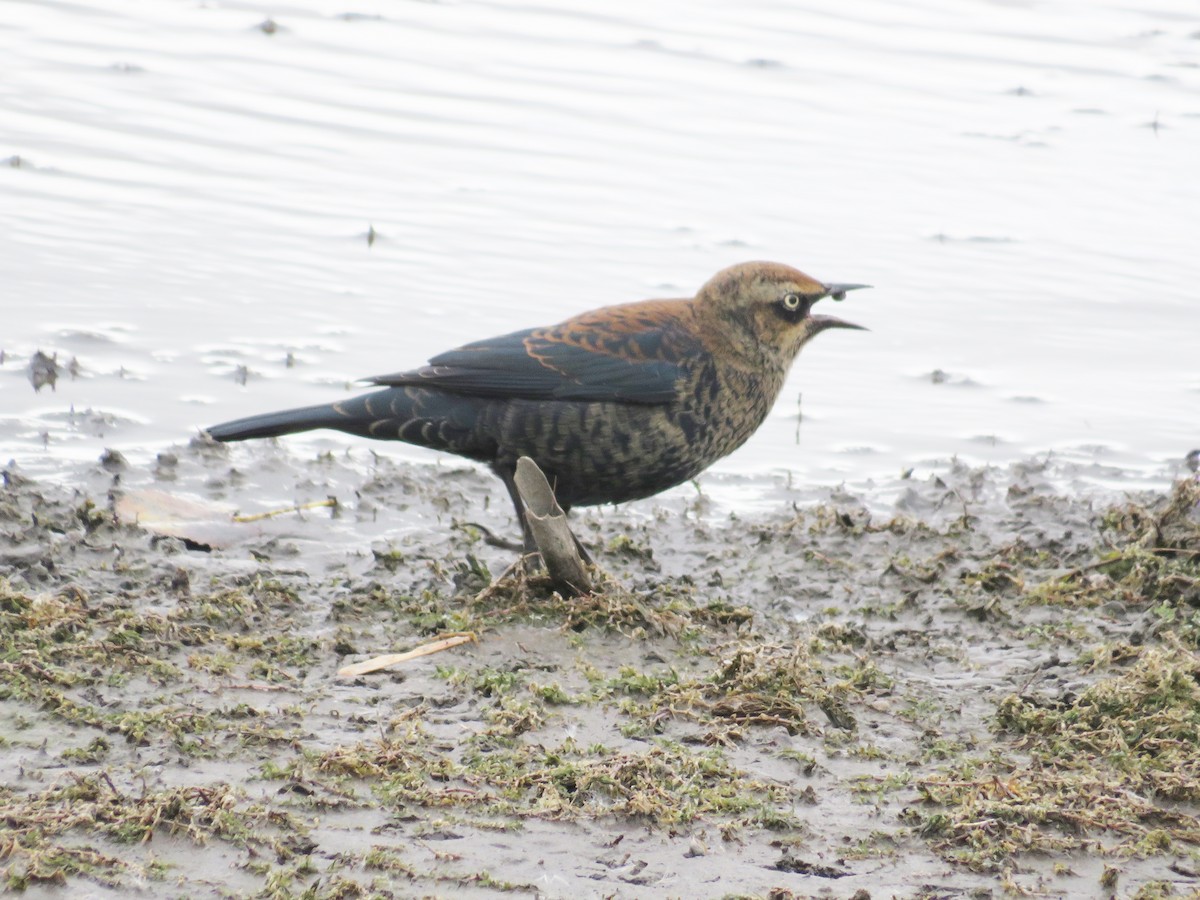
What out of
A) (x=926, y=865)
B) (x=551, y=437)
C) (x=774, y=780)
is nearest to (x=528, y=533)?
(x=551, y=437)

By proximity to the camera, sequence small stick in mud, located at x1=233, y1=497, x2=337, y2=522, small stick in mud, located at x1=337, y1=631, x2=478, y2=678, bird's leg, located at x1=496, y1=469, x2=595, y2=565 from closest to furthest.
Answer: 1. small stick in mud, located at x1=337, y1=631, x2=478, y2=678
2. bird's leg, located at x1=496, y1=469, x2=595, y2=565
3. small stick in mud, located at x1=233, y1=497, x2=337, y2=522

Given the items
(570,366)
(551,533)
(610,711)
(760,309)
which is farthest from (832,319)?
(610,711)

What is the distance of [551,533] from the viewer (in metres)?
5.05

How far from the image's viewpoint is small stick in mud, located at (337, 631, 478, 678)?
14.8ft

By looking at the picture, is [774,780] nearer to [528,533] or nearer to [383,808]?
[383,808]

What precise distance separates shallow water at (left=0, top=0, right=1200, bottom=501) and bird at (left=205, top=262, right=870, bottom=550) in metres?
1.32

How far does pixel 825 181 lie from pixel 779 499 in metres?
3.67

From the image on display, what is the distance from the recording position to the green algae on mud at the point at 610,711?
346 centimetres

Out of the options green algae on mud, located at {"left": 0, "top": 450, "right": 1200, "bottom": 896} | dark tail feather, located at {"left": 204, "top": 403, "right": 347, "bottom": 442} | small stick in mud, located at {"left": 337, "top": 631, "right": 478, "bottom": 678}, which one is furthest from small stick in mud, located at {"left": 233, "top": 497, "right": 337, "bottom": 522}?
small stick in mud, located at {"left": 337, "top": 631, "right": 478, "bottom": 678}

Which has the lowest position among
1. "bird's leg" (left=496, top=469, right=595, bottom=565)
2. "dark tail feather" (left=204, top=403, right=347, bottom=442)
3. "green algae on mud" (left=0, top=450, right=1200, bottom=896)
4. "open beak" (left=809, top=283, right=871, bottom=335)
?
"green algae on mud" (left=0, top=450, right=1200, bottom=896)

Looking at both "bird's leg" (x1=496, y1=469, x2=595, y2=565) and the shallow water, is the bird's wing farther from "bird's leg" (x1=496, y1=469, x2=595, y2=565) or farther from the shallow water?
the shallow water

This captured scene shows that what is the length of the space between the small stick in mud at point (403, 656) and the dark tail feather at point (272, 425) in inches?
46.9

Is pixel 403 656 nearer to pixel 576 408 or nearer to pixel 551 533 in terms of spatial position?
pixel 551 533

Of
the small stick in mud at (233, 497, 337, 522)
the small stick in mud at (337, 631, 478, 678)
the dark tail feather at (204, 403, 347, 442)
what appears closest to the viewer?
Result: the small stick in mud at (337, 631, 478, 678)
